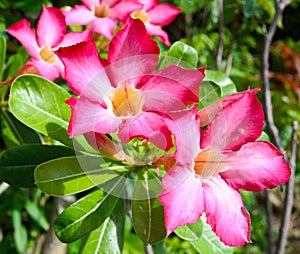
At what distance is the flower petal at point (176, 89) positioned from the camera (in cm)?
68

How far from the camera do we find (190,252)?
1904 mm

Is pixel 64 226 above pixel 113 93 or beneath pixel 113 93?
beneath

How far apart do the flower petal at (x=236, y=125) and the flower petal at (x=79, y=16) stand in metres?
0.45

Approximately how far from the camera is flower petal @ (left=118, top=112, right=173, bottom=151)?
2.19ft

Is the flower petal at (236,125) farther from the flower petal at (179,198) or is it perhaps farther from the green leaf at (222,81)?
the green leaf at (222,81)

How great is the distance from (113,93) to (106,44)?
14.6 inches

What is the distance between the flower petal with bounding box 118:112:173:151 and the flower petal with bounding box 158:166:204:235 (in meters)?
0.05

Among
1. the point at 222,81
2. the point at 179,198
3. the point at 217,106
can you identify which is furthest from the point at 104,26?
the point at 179,198

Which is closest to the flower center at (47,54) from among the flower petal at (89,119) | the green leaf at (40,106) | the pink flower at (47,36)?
the pink flower at (47,36)

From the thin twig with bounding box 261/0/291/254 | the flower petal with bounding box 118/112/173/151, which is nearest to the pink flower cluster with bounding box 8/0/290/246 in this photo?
the flower petal with bounding box 118/112/173/151

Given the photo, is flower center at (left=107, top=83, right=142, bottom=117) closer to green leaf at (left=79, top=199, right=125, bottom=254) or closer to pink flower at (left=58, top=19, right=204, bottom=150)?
pink flower at (left=58, top=19, right=204, bottom=150)

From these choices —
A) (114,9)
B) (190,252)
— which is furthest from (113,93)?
(190,252)

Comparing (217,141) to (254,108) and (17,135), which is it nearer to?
(254,108)

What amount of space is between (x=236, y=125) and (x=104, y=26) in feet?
1.36
